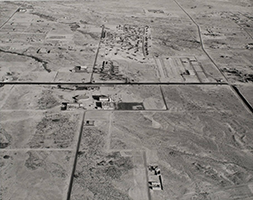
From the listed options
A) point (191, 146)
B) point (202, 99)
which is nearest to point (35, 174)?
point (191, 146)

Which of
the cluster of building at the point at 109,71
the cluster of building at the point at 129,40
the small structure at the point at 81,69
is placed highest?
the cluster of building at the point at 129,40

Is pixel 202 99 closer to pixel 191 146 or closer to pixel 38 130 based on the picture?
pixel 191 146

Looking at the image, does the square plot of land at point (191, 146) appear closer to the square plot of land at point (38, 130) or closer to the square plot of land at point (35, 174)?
the square plot of land at point (38, 130)

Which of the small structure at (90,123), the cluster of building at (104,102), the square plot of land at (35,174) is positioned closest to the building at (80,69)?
the cluster of building at (104,102)

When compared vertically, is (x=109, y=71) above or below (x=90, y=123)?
above

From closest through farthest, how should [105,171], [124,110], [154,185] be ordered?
[154,185], [105,171], [124,110]

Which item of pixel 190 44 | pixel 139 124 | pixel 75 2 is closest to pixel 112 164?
pixel 139 124
